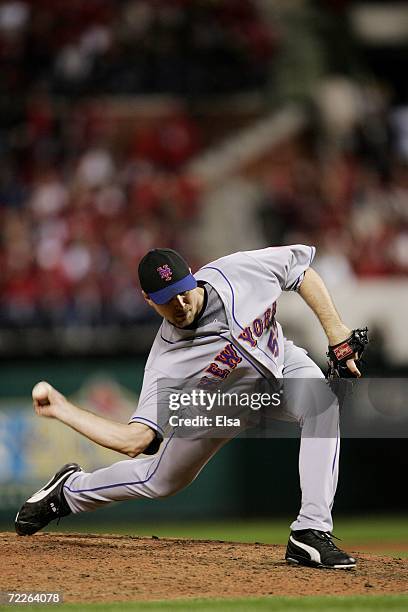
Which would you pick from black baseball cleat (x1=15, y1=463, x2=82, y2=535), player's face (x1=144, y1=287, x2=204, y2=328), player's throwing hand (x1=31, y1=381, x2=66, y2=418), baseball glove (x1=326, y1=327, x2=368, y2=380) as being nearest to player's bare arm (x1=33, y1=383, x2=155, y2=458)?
player's throwing hand (x1=31, y1=381, x2=66, y2=418)

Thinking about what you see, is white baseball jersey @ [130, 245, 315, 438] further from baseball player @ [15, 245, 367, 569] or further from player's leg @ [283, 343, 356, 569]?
player's leg @ [283, 343, 356, 569]

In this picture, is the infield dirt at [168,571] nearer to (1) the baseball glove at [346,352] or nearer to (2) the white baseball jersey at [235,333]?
(2) the white baseball jersey at [235,333]

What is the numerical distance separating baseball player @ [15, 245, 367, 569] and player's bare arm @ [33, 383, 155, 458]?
0.18 ft

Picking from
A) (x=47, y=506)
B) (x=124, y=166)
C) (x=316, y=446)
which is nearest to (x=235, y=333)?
(x=316, y=446)

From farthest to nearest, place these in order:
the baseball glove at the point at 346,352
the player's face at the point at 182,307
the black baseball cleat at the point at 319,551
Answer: the black baseball cleat at the point at 319,551 < the baseball glove at the point at 346,352 < the player's face at the point at 182,307

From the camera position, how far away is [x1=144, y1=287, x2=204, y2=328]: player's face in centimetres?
537

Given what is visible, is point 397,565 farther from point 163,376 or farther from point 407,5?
point 407,5

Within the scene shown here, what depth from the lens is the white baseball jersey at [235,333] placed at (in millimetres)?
5586

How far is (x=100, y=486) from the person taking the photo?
609 cm

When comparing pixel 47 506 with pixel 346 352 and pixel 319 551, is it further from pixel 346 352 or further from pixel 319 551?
pixel 346 352

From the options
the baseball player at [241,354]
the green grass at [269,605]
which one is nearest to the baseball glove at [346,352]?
the baseball player at [241,354]

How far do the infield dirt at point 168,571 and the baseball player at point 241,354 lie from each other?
238 millimetres

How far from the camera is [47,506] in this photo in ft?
20.6

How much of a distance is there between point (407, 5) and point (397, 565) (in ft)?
46.1
